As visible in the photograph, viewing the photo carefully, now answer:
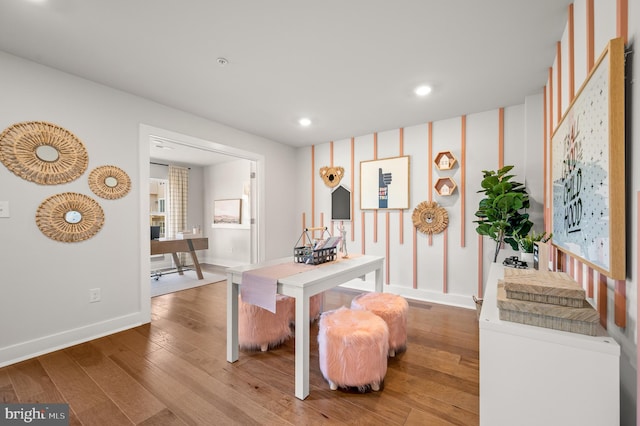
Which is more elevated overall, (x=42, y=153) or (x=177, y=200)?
(x=42, y=153)

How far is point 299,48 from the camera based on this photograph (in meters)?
1.99

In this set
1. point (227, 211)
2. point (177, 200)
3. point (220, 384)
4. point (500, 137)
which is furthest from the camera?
point (227, 211)

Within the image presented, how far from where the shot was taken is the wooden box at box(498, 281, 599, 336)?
921 mm

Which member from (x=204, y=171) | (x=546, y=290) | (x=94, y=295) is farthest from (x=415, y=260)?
(x=204, y=171)

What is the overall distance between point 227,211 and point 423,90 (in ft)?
16.0

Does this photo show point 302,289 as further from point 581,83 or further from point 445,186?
point 445,186

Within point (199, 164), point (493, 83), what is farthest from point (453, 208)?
point (199, 164)

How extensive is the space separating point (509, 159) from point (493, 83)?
1.01 meters

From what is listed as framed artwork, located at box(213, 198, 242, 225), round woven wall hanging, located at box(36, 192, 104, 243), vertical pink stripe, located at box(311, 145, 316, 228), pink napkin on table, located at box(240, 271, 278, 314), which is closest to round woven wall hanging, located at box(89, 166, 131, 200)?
round woven wall hanging, located at box(36, 192, 104, 243)

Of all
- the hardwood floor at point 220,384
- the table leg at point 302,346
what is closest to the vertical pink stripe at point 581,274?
the hardwood floor at point 220,384

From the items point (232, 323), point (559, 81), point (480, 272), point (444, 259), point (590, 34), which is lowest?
point (232, 323)

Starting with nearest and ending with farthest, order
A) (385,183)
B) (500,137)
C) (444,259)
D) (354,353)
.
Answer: (354,353) → (500,137) → (444,259) → (385,183)

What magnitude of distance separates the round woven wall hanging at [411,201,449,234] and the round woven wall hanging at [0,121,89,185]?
144 inches

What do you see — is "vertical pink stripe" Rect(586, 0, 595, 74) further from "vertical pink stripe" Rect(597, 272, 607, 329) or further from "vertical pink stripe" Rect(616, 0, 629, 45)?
"vertical pink stripe" Rect(597, 272, 607, 329)
